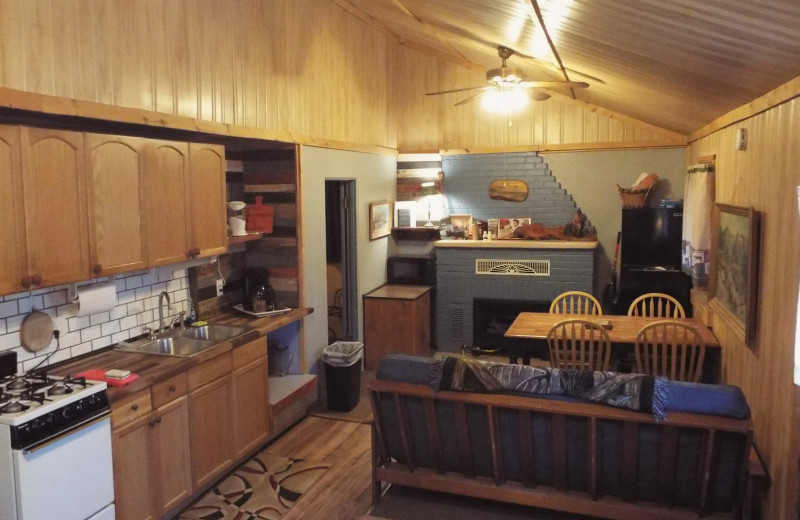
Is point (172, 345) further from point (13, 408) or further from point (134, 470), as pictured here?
point (13, 408)

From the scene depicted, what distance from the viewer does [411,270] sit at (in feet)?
23.8

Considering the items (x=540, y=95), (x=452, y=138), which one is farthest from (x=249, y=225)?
(x=452, y=138)

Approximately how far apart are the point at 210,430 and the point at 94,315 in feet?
3.13

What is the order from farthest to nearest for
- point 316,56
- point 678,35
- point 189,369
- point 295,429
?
point 316,56
point 295,429
point 189,369
point 678,35

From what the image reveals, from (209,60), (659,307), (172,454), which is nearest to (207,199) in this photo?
(209,60)

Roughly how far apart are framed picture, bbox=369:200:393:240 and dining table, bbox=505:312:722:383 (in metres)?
2.12

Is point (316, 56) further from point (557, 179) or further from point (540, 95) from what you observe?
point (557, 179)

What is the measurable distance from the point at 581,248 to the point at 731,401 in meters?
3.94

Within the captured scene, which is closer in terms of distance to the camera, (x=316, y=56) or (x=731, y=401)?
(x=731, y=401)

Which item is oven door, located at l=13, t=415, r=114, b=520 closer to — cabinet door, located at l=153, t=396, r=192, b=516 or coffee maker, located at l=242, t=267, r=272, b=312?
cabinet door, located at l=153, t=396, r=192, b=516

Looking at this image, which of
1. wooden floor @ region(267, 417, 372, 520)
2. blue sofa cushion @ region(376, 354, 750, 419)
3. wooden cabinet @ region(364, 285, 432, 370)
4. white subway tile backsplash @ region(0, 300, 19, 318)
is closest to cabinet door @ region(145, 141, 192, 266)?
white subway tile backsplash @ region(0, 300, 19, 318)

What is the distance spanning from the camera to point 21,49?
8.99ft

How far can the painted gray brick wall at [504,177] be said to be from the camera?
23.2 feet

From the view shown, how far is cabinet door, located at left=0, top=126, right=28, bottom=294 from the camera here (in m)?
2.66
